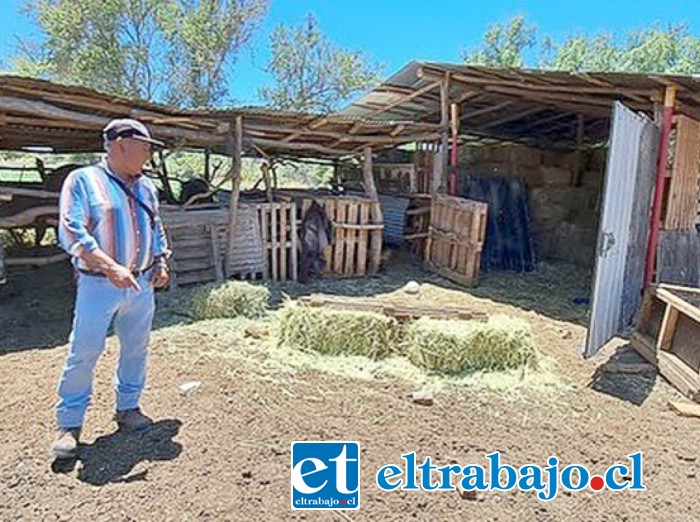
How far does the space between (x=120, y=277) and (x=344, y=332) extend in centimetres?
210

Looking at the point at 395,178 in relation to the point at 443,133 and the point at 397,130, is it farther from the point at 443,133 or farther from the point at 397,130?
the point at 397,130

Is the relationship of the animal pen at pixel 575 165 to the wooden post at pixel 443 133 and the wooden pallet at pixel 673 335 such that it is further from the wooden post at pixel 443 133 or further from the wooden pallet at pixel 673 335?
the wooden pallet at pixel 673 335

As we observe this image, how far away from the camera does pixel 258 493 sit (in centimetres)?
257

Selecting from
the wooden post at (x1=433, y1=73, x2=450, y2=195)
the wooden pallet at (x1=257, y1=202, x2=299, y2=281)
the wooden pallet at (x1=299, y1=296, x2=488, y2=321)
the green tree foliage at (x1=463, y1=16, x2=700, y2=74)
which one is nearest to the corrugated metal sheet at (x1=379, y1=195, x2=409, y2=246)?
the wooden post at (x1=433, y1=73, x2=450, y2=195)

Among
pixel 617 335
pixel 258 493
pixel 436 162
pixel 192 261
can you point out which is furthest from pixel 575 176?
pixel 258 493

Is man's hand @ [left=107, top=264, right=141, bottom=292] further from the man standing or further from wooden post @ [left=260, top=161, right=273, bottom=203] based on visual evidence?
wooden post @ [left=260, top=161, right=273, bottom=203]

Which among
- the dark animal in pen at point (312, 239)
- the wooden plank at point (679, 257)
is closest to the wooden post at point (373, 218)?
the dark animal in pen at point (312, 239)

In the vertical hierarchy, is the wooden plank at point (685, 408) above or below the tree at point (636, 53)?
below

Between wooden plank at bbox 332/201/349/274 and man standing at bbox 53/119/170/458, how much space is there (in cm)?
422

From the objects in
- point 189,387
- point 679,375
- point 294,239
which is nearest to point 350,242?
point 294,239

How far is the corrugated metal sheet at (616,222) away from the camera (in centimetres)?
409

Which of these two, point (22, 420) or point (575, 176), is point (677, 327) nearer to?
point (22, 420)

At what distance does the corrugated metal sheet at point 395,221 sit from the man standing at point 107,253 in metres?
5.79

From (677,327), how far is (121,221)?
396 cm
